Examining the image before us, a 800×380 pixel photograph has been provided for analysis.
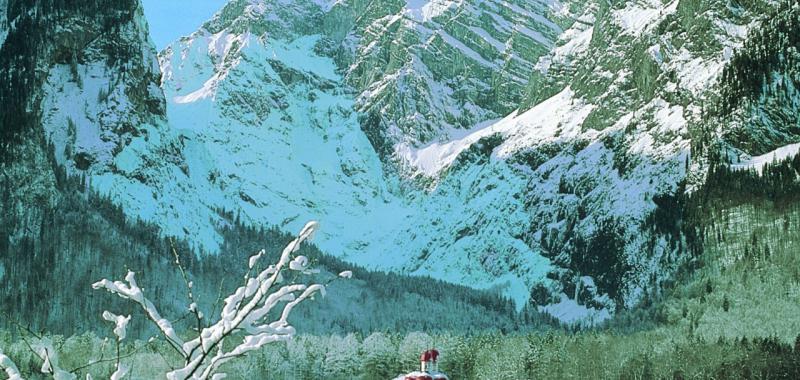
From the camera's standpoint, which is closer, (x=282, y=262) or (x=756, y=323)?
(x=282, y=262)

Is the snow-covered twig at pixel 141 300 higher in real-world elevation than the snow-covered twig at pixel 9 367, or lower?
higher

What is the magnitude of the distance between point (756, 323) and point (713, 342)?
112ft

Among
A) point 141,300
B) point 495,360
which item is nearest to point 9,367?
point 141,300

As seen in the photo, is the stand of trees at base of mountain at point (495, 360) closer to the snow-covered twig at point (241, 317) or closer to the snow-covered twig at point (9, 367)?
the snow-covered twig at point (241, 317)

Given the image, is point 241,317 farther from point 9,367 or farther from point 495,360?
point 495,360

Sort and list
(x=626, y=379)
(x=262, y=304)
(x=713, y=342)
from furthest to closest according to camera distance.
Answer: (x=713, y=342)
(x=626, y=379)
(x=262, y=304)

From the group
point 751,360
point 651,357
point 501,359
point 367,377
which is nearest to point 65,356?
point 367,377

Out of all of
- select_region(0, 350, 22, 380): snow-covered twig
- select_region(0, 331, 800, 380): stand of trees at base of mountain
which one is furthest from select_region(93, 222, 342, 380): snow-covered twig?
select_region(0, 331, 800, 380): stand of trees at base of mountain

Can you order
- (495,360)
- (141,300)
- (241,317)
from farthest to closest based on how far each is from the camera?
(495,360), (241,317), (141,300)

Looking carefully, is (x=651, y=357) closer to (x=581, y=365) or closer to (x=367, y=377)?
(x=581, y=365)

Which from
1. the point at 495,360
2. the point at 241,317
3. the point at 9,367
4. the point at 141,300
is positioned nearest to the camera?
the point at 9,367

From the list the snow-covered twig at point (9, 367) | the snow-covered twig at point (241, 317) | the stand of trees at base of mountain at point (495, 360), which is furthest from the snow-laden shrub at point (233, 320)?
the stand of trees at base of mountain at point (495, 360)

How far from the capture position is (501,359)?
126m

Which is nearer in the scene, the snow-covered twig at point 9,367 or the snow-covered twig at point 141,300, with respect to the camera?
the snow-covered twig at point 9,367
